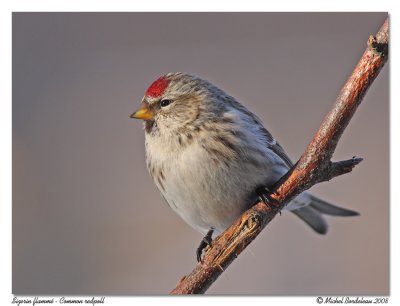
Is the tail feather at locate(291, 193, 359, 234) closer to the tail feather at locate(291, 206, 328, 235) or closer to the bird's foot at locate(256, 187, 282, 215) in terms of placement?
the tail feather at locate(291, 206, 328, 235)

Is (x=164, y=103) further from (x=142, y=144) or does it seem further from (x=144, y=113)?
(x=142, y=144)

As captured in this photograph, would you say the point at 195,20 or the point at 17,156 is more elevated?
the point at 195,20

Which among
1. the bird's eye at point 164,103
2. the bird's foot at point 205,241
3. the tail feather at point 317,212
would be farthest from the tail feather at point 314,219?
the bird's eye at point 164,103

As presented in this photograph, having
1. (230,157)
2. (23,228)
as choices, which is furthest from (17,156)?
(230,157)

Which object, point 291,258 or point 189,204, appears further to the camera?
point 291,258

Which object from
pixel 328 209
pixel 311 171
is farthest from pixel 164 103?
pixel 328 209

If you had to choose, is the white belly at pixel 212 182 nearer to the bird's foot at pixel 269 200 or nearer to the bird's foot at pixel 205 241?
the bird's foot at pixel 269 200

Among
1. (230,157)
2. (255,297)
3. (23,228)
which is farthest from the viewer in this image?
(23,228)

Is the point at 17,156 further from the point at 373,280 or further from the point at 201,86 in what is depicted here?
the point at 373,280

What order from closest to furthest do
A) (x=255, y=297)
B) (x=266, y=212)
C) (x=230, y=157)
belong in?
(x=266, y=212), (x=230, y=157), (x=255, y=297)

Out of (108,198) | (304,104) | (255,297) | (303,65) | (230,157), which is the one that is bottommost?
(255,297)
